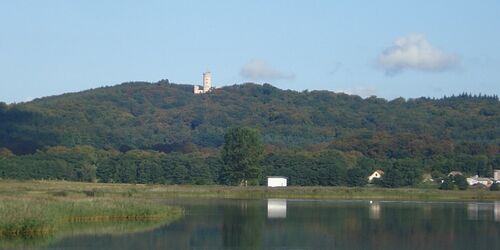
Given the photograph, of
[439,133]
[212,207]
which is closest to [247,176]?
[212,207]

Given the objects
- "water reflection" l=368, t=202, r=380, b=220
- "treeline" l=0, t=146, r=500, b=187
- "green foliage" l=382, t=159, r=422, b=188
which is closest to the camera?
"water reflection" l=368, t=202, r=380, b=220

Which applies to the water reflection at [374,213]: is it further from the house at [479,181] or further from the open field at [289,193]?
the house at [479,181]

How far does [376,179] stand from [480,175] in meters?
20.3

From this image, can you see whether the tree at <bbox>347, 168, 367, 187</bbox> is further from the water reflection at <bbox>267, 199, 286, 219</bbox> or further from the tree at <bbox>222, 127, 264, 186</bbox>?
the water reflection at <bbox>267, 199, 286, 219</bbox>

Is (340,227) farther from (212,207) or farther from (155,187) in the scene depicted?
(155,187)

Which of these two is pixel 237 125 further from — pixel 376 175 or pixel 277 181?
pixel 277 181

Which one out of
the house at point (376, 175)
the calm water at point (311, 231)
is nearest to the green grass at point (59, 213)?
the calm water at point (311, 231)

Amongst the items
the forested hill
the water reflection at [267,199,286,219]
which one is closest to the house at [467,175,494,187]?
the forested hill

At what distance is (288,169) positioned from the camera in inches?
3585

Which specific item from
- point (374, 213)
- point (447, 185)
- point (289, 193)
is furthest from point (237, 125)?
point (374, 213)

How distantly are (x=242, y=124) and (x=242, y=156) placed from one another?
3914 inches

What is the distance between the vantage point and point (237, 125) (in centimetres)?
16312

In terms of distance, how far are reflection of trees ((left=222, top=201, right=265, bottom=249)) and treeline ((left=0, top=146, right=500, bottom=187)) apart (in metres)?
31.4

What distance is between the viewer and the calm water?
101 feet
